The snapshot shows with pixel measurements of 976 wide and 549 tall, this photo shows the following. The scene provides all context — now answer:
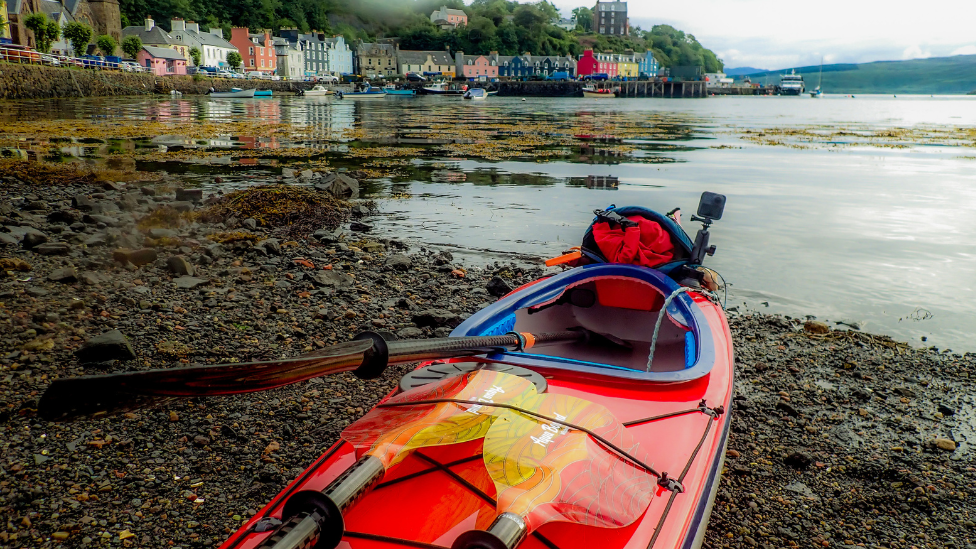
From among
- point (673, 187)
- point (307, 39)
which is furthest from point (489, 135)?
point (307, 39)

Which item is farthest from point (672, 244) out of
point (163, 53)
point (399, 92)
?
point (399, 92)

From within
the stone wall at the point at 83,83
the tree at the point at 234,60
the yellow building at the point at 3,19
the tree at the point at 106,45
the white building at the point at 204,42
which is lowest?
the stone wall at the point at 83,83

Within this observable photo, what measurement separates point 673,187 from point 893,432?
1018 cm

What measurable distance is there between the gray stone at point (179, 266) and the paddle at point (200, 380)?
467 cm

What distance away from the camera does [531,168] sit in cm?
1630

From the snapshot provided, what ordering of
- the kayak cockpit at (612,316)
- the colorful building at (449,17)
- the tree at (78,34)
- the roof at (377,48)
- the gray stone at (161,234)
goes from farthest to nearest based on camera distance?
the colorful building at (449,17), the roof at (377,48), the tree at (78,34), the gray stone at (161,234), the kayak cockpit at (612,316)

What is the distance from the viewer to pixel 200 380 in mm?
1740

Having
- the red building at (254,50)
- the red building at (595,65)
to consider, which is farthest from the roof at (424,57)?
the red building at (595,65)

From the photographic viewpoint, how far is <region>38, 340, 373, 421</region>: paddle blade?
5.16ft

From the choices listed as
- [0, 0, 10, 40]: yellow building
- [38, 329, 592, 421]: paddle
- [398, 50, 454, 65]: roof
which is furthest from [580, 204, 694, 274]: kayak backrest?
[398, 50, 454, 65]: roof

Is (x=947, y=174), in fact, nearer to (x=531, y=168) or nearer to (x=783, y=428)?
(x=531, y=168)

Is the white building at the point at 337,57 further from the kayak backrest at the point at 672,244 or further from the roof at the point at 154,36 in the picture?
the kayak backrest at the point at 672,244

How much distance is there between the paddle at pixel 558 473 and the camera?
6.27 ft

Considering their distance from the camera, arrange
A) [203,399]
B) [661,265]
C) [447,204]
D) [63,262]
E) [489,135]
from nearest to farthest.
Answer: [203,399] → [661,265] → [63,262] → [447,204] → [489,135]
